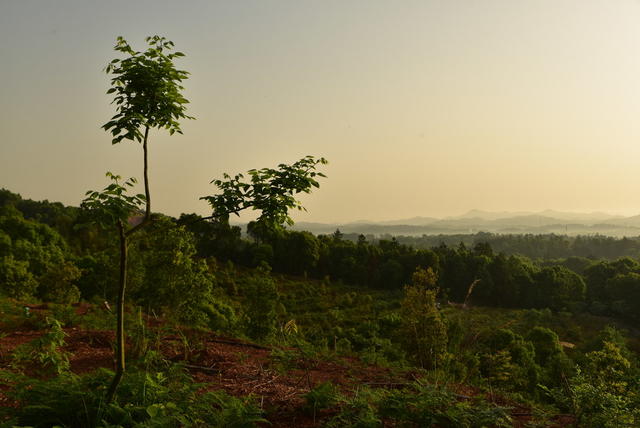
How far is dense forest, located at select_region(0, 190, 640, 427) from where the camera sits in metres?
5.04

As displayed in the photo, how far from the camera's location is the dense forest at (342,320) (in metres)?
5.04

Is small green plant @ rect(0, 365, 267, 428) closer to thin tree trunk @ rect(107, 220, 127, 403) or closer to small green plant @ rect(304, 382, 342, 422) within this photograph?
thin tree trunk @ rect(107, 220, 127, 403)

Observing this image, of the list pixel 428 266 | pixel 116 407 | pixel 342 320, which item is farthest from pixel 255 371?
pixel 428 266

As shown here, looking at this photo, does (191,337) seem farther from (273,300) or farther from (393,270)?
(393,270)

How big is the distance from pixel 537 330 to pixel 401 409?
30435 mm

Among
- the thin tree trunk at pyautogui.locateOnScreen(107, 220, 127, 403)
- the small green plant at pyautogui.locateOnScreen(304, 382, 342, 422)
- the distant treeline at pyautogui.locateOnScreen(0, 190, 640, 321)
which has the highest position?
the thin tree trunk at pyautogui.locateOnScreen(107, 220, 127, 403)

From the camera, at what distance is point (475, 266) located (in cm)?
6700

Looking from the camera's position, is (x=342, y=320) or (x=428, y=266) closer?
(x=342, y=320)

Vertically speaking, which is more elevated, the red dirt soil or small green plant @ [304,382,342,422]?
small green plant @ [304,382,342,422]

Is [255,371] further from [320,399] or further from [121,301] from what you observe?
[121,301]

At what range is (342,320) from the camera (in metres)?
37.4

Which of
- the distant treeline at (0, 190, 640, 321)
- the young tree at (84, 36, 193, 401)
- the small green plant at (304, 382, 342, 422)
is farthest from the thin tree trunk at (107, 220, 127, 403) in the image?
the distant treeline at (0, 190, 640, 321)

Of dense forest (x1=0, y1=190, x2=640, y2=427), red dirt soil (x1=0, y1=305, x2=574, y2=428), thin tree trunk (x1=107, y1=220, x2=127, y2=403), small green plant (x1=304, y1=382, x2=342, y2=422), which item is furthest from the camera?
red dirt soil (x1=0, y1=305, x2=574, y2=428)

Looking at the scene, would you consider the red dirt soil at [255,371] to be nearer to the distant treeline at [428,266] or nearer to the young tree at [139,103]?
the young tree at [139,103]
